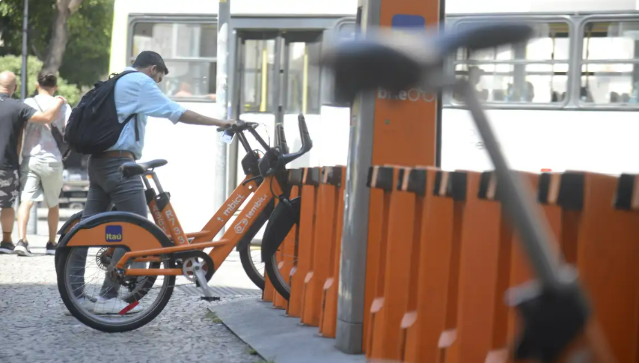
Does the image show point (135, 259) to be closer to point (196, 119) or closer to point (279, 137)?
point (196, 119)

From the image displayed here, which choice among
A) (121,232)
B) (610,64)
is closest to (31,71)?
(610,64)

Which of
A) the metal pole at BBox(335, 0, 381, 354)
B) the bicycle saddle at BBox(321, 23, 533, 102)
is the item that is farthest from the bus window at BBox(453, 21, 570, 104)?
the bicycle saddle at BBox(321, 23, 533, 102)

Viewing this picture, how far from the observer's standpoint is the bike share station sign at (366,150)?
5348 millimetres

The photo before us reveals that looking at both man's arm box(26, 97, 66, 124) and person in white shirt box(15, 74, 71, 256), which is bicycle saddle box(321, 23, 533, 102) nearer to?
man's arm box(26, 97, 66, 124)

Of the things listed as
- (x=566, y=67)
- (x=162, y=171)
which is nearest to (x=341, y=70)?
(x=566, y=67)

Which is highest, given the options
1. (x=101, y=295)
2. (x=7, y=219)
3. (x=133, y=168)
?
(x=133, y=168)

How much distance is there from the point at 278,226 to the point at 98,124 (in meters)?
1.32

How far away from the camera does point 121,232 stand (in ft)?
20.3

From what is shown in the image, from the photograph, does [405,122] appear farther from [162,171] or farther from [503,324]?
[162,171]

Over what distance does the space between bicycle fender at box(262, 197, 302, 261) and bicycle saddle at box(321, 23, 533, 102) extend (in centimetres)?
513

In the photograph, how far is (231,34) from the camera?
11.8m

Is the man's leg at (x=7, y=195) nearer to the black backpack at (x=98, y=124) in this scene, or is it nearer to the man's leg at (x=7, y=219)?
the man's leg at (x=7, y=219)

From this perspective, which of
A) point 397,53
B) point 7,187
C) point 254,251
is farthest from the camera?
point 7,187

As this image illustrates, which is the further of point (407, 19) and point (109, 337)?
point (109, 337)
